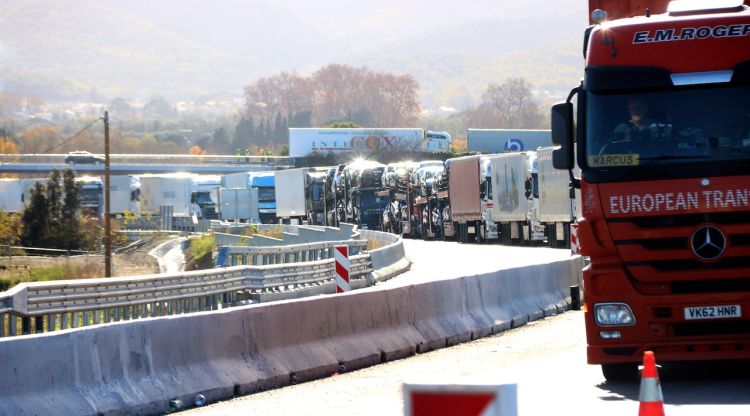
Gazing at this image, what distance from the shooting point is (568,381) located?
1254 cm

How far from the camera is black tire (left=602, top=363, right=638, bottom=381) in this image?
12031 mm

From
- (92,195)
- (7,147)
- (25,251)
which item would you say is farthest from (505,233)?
(7,147)

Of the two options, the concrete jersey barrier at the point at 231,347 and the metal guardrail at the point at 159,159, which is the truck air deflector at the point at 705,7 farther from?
the metal guardrail at the point at 159,159

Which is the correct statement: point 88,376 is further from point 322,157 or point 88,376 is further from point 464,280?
point 322,157

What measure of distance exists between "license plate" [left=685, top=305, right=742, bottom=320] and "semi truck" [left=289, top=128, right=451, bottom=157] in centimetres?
11029

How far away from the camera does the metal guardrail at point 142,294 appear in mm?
21716

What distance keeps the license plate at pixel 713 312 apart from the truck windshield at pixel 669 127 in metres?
1.19

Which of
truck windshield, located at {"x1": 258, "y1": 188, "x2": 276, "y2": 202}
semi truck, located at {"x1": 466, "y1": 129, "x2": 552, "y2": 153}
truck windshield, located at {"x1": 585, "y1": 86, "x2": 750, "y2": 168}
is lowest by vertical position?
truck windshield, located at {"x1": 585, "y1": 86, "x2": 750, "y2": 168}

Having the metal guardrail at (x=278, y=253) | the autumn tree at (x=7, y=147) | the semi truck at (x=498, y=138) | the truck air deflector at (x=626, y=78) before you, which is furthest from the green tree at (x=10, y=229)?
the autumn tree at (x=7, y=147)

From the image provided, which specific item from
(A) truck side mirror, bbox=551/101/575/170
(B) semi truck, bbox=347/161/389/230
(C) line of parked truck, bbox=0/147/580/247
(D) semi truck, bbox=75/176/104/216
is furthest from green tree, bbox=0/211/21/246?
(A) truck side mirror, bbox=551/101/575/170

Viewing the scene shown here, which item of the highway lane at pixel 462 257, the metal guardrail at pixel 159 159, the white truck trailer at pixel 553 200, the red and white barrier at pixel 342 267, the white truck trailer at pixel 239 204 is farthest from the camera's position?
the metal guardrail at pixel 159 159

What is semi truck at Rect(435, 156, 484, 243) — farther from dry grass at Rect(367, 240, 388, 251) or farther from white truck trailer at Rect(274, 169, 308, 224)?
white truck trailer at Rect(274, 169, 308, 224)

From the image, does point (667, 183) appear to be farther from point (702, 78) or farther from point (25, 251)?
point (25, 251)

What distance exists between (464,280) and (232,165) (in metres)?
132
